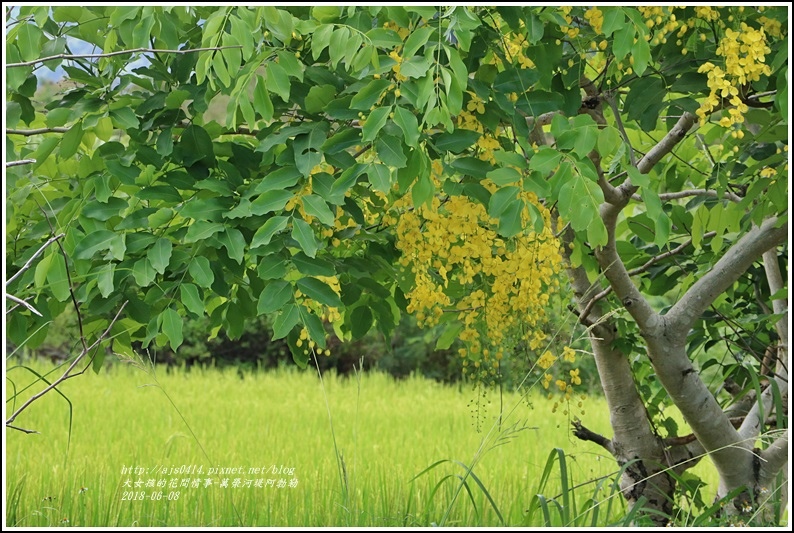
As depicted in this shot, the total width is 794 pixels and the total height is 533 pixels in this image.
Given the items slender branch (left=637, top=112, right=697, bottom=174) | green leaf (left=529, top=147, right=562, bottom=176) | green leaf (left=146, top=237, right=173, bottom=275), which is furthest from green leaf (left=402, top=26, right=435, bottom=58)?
slender branch (left=637, top=112, right=697, bottom=174)

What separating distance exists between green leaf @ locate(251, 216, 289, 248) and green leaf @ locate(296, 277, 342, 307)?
0.11 metres

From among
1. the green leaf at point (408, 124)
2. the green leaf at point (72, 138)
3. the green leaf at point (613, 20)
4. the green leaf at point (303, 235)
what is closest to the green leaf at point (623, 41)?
the green leaf at point (613, 20)

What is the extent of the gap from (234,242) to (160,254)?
0.17 m

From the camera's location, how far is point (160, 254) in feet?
5.58

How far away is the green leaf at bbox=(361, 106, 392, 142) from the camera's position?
58.9 inches

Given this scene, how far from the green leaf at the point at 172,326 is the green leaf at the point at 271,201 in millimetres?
296

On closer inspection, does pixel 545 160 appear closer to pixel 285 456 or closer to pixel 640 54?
pixel 640 54

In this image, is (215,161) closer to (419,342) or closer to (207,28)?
(207,28)

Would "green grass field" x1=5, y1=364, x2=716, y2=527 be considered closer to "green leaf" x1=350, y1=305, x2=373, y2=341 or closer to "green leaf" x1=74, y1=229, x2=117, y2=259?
"green leaf" x1=350, y1=305, x2=373, y2=341

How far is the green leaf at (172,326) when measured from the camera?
1.66m

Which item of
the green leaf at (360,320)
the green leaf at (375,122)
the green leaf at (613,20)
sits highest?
the green leaf at (613,20)

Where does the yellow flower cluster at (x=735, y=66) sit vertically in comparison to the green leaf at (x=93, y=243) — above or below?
above

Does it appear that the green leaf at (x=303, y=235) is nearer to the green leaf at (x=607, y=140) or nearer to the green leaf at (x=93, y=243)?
the green leaf at (x=93, y=243)

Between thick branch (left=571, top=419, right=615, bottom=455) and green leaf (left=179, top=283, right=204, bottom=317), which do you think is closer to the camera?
green leaf (left=179, top=283, right=204, bottom=317)
